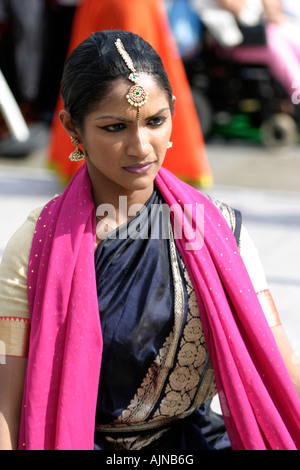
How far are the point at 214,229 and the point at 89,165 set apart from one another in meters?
0.34

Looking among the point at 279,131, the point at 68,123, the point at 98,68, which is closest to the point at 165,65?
the point at 279,131

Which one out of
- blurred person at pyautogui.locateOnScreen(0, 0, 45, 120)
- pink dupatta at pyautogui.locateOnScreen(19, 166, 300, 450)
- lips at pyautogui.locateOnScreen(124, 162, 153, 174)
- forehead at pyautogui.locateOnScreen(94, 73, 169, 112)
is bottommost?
pink dupatta at pyautogui.locateOnScreen(19, 166, 300, 450)

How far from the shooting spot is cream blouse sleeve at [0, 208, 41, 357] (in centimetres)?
179

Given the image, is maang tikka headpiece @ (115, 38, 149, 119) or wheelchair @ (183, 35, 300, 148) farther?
wheelchair @ (183, 35, 300, 148)

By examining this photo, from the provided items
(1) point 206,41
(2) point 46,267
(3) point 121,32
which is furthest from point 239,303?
(1) point 206,41

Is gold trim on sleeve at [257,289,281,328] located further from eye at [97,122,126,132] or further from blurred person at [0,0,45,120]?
blurred person at [0,0,45,120]

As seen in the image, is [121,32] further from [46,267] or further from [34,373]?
[34,373]

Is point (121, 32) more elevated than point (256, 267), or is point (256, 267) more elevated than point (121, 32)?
point (121, 32)

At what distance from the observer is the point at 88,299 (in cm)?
174

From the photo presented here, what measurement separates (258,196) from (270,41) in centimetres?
278

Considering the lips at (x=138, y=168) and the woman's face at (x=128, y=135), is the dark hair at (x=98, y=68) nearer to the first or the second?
the woman's face at (x=128, y=135)

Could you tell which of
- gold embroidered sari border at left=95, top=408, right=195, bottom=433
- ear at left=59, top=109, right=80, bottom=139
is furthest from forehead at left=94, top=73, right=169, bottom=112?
gold embroidered sari border at left=95, top=408, right=195, bottom=433

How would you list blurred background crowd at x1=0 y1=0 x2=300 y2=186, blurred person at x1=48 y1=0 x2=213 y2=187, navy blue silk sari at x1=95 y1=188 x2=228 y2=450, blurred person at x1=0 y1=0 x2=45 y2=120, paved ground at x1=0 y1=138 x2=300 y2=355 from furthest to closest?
blurred person at x1=0 y1=0 x2=45 y2=120 < blurred background crowd at x1=0 y1=0 x2=300 y2=186 < blurred person at x1=48 y1=0 x2=213 y2=187 < paved ground at x1=0 y1=138 x2=300 y2=355 < navy blue silk sari at x1=95 y1=188 x2=228 y2=450
